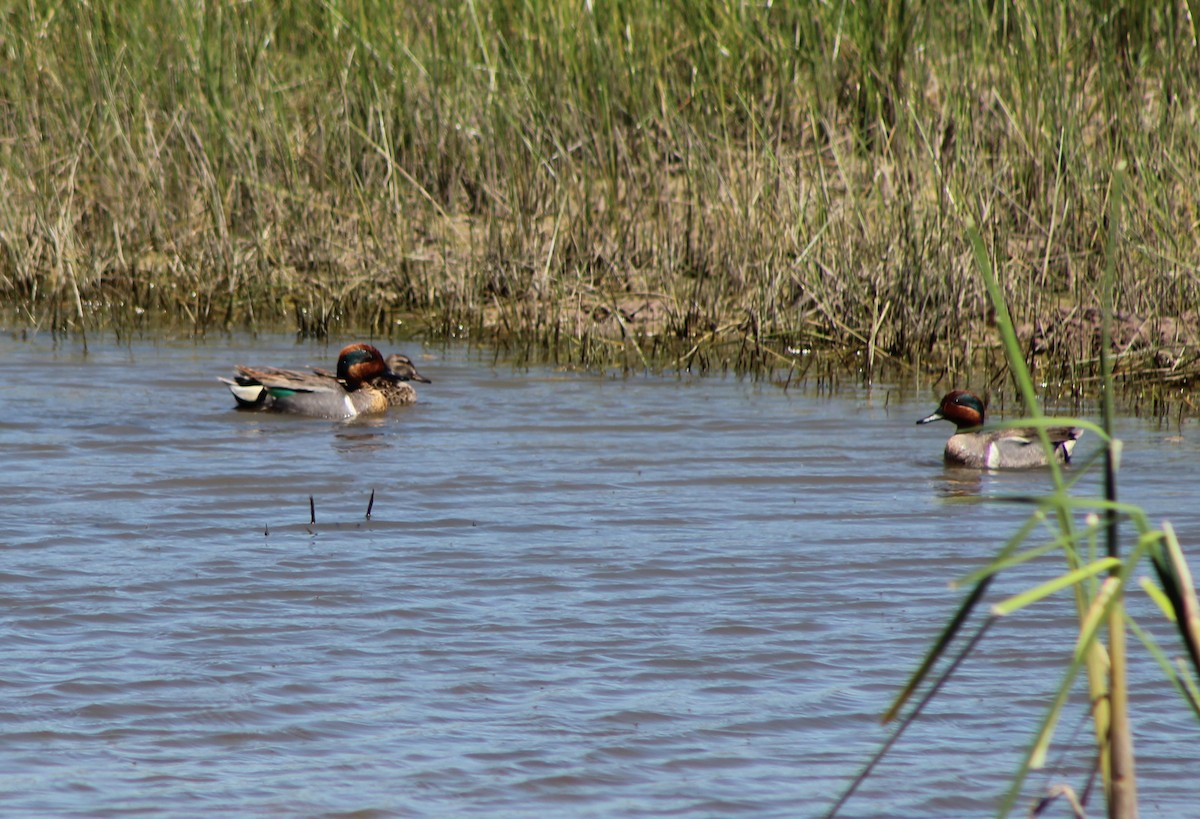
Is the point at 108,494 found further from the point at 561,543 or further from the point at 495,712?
the point at 495,712

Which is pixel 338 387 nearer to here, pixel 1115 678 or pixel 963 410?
pixel 963 410

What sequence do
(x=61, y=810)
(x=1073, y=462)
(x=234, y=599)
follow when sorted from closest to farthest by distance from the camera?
(x=61, y=810), (x=234, y=599), (x=1073, y=462)

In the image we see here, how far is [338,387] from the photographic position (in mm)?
9914

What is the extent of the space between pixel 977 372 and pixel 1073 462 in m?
1.16

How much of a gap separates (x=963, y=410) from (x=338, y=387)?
3.29 metres

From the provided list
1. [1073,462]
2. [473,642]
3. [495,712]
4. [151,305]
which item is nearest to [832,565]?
[473,642]

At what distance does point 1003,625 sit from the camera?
18.4 feet

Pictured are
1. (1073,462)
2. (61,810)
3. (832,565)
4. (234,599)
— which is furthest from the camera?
(1073,462)

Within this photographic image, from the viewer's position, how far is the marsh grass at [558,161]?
10.6m

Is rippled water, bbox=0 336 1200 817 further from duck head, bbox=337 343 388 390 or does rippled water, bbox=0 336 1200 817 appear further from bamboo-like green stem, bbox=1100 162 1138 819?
bamboo-like green stem, bbox=1100 162 1138 819

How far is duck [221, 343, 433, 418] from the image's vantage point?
9555 mm

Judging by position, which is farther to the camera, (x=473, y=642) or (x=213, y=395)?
(x=213, y=395)

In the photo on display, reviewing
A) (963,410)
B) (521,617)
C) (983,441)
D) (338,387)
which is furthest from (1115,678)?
(338,387)

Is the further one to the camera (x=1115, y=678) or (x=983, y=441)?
(x=983, y=441)
